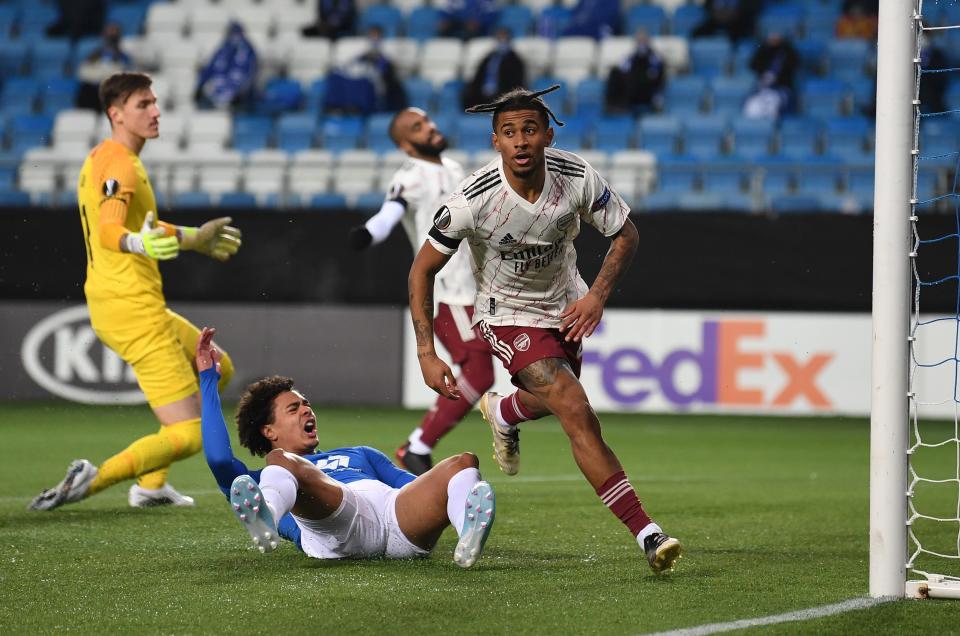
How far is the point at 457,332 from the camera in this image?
340 inches

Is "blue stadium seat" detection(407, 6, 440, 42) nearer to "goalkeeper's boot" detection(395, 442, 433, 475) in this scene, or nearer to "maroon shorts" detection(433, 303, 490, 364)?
"maroon shorts" detection(433, 303, 490, 364)

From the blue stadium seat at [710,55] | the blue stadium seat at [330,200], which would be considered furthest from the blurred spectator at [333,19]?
the blue stadium seat at [710,55]

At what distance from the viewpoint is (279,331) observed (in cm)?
1474

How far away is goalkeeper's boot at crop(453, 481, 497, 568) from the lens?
16.1 feet

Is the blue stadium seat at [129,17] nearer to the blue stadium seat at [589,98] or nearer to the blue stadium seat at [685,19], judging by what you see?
the blue stadium seat at [589,98]

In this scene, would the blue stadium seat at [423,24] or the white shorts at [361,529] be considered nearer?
the white shorts at [361,529]

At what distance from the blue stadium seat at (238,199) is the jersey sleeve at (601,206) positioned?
9712 millimetres

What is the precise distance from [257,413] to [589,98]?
11981 millimetres

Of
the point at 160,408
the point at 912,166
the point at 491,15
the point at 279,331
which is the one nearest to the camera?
the point at 912,166

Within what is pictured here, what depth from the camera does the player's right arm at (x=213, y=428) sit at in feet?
17.3

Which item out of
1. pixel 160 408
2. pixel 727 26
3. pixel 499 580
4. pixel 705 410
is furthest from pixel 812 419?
pixel 499 580

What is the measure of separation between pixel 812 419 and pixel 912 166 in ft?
30.5

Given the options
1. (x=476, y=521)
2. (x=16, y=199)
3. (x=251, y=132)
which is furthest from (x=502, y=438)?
(x=251, y=132)

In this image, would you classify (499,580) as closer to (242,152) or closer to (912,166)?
(912,166)
